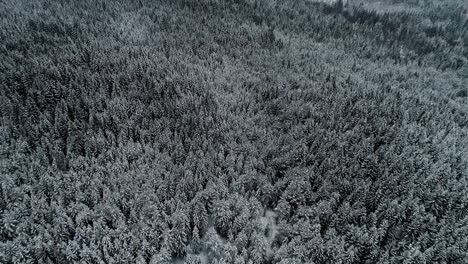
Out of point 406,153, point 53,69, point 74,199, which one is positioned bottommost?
point 74,199

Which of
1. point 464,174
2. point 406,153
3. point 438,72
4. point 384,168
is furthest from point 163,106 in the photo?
point 438,72

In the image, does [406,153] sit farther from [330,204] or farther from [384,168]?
[330,204]

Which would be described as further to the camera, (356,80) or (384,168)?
(356,80)

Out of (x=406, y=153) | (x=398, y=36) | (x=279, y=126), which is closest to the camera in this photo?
(x=406, y=153)

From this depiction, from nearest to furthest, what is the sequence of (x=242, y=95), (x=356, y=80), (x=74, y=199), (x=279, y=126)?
(x=74, y=199) < (x=279, y=126) < (x=242, y=95) < (x=356, y=80)

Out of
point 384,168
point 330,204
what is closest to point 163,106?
point 330,204

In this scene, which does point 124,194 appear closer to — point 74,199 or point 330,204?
point 74,199

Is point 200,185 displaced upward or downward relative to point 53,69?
downward
